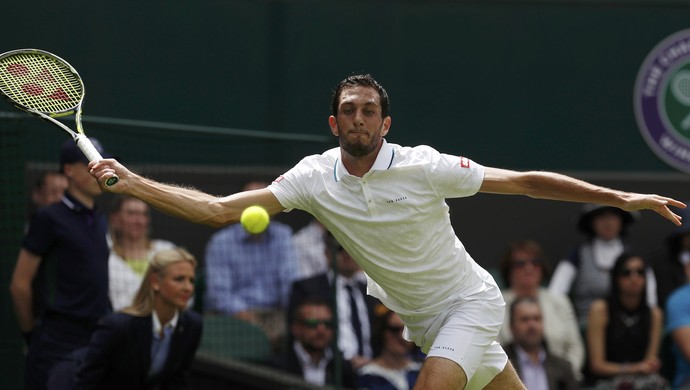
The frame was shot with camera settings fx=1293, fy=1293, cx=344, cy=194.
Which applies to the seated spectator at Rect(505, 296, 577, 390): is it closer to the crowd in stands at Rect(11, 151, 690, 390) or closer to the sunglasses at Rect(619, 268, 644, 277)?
the crowd in stands at Rect(11, 151, 690, 390)

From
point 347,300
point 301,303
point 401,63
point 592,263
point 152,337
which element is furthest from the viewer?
point 401,63

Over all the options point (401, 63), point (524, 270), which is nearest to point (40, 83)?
point (524, 270)

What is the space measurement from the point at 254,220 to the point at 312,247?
3.98 metres

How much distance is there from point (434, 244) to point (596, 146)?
549cm

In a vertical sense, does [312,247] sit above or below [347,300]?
above

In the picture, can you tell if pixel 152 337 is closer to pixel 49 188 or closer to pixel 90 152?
pixel 49 188

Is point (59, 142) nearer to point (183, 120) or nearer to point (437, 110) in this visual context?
point (183, 120)

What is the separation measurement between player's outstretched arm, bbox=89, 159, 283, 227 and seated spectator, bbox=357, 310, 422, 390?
3.27 meters

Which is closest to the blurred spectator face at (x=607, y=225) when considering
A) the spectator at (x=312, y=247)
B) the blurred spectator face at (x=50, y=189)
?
the spectator at (x=312, y=247)

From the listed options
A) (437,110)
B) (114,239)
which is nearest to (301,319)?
(114,239)

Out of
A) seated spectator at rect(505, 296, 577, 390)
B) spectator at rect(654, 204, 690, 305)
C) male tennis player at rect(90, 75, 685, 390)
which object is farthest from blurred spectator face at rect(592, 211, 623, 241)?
male tennis player at rect(90, 75, 685, 390)

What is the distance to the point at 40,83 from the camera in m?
6.19

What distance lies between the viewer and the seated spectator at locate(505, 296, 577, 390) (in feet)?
30.2

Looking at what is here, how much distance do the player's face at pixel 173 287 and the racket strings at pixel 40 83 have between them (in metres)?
1.34
